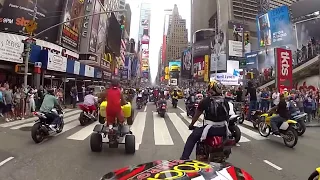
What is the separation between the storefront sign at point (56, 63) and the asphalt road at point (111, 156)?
11.0 metres

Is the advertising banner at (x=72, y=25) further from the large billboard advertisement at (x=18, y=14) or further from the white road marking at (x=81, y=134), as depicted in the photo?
the white road marking at (x=81, y=134)

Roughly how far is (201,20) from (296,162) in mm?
136316

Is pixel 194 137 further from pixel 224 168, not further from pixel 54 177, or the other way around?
pixel 54 177

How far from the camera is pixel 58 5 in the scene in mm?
31203

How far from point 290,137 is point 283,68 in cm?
1020

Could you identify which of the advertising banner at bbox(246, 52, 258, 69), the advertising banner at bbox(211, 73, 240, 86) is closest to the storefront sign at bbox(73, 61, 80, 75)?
the advertising banner at bbox(211, 73, 240, 86)

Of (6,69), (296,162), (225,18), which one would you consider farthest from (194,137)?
(225,18)

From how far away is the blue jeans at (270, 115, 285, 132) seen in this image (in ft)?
31.2

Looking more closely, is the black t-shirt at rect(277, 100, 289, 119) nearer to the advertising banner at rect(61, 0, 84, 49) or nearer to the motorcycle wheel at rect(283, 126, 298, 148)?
the motorcycle wheel at rect(283, 126, 298, 148)

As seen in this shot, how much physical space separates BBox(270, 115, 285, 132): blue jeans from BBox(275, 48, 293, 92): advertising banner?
879 cm

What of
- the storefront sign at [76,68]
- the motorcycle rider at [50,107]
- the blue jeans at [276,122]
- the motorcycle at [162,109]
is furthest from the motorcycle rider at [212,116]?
the storefront sign at [76,68]

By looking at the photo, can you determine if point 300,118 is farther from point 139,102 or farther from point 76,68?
point 76,68

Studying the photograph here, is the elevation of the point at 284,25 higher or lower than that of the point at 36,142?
higher

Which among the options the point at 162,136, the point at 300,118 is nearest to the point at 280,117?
the point at 300,118
